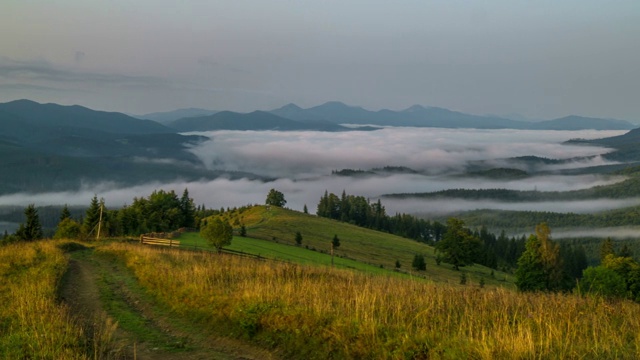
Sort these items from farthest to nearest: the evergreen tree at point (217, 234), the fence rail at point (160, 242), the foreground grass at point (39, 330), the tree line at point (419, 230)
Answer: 1. the tree line at point (419, 230)
2. the evergreen tree at point (217, 234)
3. the fence rail at point (160, 242)
4. the foreground grass at point (39, 330)

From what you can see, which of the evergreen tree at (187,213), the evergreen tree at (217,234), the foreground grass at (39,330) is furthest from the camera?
the evergreen tree at (187,213)

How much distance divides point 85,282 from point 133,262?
368 cm

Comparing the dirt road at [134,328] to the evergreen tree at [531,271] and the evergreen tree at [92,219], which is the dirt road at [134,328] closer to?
the evergreen tree at [92,219]

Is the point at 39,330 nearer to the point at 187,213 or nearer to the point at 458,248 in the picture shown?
the point at 458,248

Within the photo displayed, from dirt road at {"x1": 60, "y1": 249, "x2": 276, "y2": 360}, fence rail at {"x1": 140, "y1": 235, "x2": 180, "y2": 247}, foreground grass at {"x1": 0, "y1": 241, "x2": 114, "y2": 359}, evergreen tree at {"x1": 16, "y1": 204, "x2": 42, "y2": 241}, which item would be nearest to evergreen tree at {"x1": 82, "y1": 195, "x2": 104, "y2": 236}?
evergreen tree at {"x1": 16, "y1": 204, "x2": 42, "y2": 241}

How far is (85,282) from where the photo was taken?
70.1 feet

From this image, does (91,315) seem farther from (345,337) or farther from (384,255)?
(384,255)

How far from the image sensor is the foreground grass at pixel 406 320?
28.4ft

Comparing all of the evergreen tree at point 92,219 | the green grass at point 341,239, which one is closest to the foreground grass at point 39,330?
the evergreen tree at point 92,219

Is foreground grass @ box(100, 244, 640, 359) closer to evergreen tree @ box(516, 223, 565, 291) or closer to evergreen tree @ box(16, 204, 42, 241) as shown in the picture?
evergreen tree @ box(516, 223, 565, 291)

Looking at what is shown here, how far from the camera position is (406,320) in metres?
10.9

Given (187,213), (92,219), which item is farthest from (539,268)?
(92,219)

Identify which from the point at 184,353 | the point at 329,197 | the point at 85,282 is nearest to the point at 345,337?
the point at 184,353

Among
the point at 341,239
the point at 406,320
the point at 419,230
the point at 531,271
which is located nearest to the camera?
the point at 406,320
